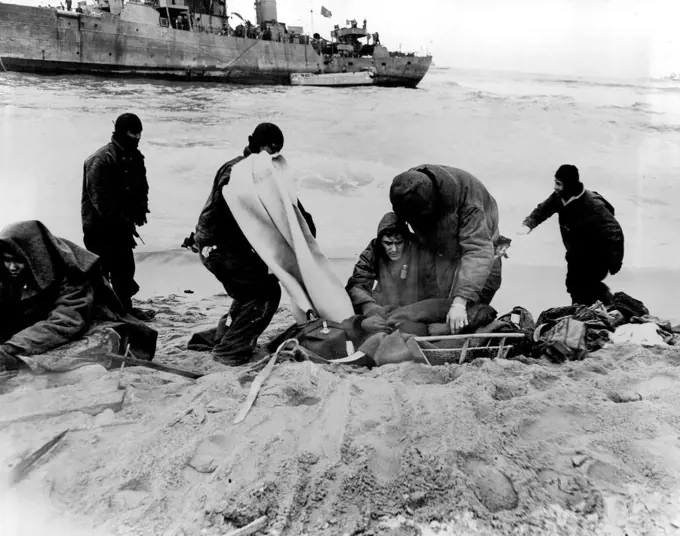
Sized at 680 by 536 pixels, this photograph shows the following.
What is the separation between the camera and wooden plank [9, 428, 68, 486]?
65.2 inches

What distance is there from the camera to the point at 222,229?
293 cm

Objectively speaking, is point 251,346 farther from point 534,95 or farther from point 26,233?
point 534,95

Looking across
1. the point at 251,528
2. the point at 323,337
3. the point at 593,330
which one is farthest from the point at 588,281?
the point at 251,528

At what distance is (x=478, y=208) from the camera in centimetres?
277

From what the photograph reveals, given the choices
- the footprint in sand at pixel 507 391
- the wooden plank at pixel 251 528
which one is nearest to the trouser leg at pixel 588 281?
the footprint in sand at pixel 507 391

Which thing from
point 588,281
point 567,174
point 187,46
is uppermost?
point 187,46

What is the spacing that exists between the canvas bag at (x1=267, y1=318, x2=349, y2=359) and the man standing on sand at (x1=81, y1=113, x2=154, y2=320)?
5.23 feet

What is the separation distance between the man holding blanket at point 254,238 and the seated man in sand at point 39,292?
67 centimetres

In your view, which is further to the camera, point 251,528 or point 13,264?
point 13,264

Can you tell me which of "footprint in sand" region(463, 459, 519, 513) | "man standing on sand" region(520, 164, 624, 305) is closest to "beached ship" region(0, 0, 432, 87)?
"man standing on sand" region(520, 164, 624, 305)

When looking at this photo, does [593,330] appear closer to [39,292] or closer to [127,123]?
[39,292]

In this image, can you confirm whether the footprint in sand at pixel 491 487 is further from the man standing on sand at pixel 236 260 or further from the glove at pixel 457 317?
the man standing on sand at pixel 236 260

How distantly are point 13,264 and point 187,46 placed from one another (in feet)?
7.68

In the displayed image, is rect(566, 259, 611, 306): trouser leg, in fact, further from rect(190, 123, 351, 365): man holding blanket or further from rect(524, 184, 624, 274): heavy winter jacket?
rect(190, 123, 351, 365): man holding blanket
